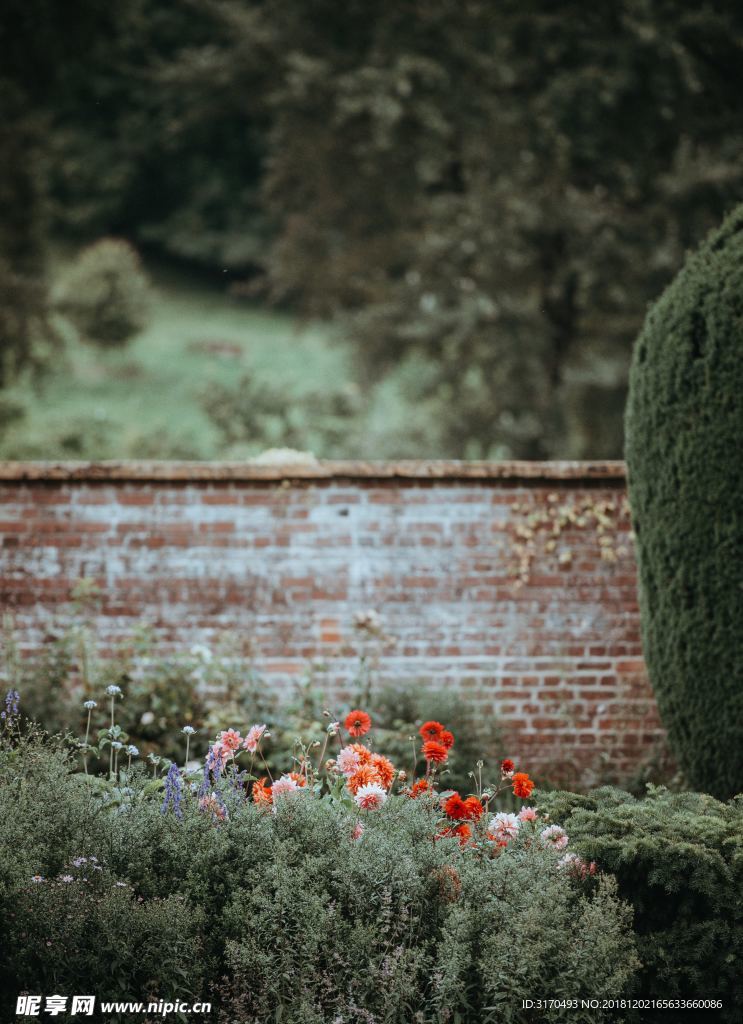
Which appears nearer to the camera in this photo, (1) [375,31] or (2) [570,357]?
(2) [570,357]

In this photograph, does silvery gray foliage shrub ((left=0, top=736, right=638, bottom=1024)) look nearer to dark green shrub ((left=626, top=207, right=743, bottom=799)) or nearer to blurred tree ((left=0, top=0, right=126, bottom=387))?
dark green shrub ((left=626, top=207, right=743, bottom=799))

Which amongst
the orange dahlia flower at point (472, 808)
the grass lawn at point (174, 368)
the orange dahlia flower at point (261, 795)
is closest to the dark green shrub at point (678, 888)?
the orange dahlia flower at point (472, 808)

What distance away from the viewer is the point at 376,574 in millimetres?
5191

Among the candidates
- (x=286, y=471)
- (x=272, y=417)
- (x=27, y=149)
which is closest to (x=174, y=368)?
(x=27, y=149)

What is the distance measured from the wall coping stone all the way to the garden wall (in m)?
0.01

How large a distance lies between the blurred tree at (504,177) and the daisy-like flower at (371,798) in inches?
354

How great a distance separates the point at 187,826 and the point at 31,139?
13.6m

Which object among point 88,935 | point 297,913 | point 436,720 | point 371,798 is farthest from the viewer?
point 436,720

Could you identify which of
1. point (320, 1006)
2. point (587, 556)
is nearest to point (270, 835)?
point (320, 1006)

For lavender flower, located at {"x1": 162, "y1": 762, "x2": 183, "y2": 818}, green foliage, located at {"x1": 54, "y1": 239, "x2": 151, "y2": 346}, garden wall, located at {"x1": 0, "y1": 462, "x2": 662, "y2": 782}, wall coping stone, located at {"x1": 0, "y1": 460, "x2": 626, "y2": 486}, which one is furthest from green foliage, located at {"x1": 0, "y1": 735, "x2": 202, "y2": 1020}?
green foliage, located at {"x1": 54, "y1": 239, "x2": 151, "y2": 346}

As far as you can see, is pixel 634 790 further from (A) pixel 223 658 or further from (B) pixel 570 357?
(B) pixel 570 357

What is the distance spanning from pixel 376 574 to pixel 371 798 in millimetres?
2155

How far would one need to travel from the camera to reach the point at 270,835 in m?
2.87

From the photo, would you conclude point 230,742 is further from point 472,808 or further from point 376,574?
point 376,574
